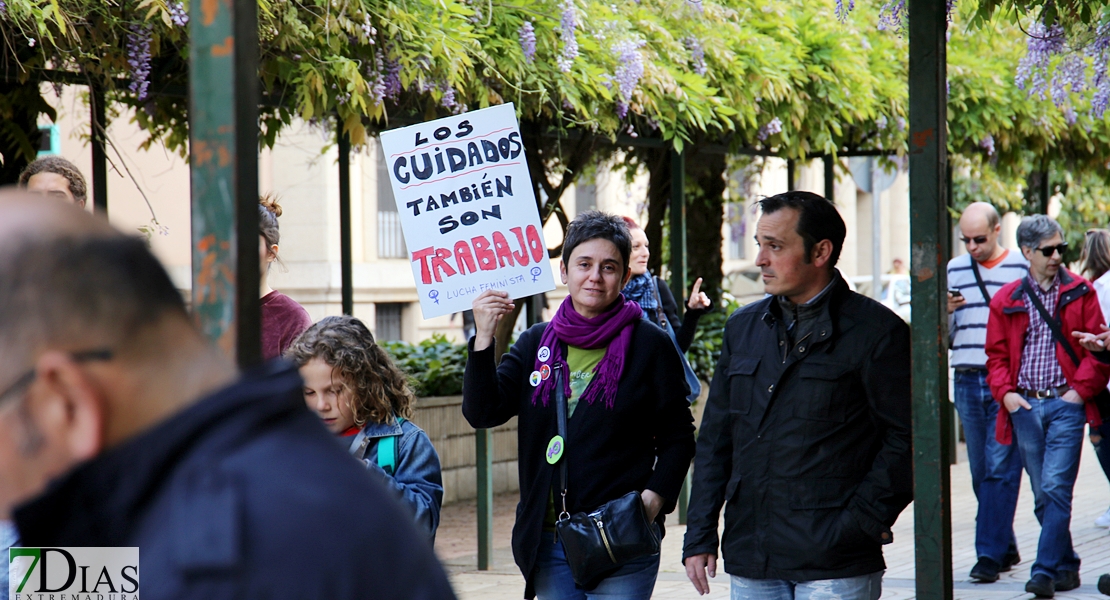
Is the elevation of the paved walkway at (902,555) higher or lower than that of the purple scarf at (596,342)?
lower

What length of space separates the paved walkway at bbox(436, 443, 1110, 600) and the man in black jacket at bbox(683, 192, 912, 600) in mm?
2310

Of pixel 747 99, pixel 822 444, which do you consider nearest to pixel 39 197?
pixel 822 444

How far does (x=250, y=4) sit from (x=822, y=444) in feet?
7.06

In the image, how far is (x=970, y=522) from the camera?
351 inches

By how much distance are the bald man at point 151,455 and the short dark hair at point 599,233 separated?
2848 mm

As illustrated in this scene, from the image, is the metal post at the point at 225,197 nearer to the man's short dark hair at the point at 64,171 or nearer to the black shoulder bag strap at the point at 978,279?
the man's short dark hair at the point at 64,171

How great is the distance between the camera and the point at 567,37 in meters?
6.53

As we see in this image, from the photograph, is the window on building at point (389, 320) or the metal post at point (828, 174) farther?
the window on building at point (389, 320)

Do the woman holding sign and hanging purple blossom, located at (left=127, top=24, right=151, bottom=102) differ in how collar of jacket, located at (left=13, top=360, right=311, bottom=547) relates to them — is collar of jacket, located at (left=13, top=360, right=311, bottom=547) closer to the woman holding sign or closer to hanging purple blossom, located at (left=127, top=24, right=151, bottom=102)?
the woman holding sign

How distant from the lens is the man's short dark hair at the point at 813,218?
3543 millimetres

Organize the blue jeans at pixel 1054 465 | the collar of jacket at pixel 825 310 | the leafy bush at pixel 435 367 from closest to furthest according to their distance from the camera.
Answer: the collar of jacket at pixel 825 310 < the blue jeans at pixel 1054 465 < the leafy bush at pixel 435 367

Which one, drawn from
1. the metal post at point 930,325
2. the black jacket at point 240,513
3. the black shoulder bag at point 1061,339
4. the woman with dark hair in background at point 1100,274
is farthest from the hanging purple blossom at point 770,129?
the black jacket at point 240,513

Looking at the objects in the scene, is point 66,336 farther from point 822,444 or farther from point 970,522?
point 970,522

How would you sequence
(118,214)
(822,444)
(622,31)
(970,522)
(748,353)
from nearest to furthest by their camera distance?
(822,444) → (748,353) → (622,31) → (970,522) → (118,214)
